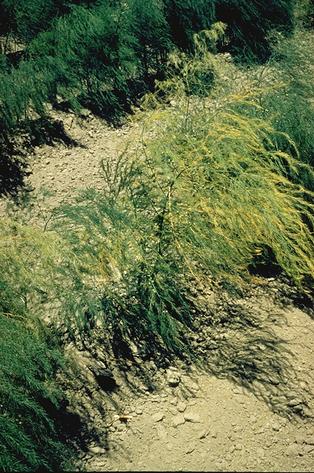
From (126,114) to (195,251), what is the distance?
222cm

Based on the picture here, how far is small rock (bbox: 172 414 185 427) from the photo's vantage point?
94.7 inches

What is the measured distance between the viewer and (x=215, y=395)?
2.52m

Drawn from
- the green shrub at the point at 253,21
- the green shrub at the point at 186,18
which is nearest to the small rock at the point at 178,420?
the green shrub at the point at 186,18

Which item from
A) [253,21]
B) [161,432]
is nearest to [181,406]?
[161,432]

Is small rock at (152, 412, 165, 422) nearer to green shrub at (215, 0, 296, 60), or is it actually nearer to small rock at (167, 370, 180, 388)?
small rock at (167, 370, 180, 388)

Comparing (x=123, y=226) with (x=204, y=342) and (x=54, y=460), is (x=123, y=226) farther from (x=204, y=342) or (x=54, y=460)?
(x=54, y=460)

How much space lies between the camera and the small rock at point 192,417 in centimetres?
241

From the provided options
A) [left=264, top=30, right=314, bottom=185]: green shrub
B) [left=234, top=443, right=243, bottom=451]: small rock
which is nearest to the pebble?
[left=234, top=443, right=243, bottom=451]: small rock

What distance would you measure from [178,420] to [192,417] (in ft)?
0.25

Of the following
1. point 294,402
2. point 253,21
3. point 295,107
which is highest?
point 253,21

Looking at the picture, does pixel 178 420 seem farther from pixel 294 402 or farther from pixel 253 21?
pixel 253 21

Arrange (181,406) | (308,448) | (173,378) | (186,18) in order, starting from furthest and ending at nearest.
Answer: (186,18) < (173,378) < (181,406) < (308,448)

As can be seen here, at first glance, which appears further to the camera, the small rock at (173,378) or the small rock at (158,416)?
the small rock at (173,378)

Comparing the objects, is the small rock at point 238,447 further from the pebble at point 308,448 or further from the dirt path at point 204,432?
the pebble at point 308,448
